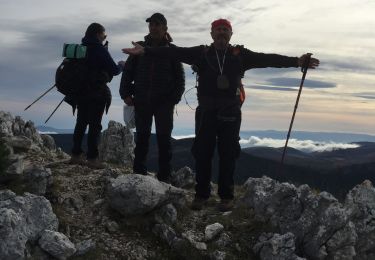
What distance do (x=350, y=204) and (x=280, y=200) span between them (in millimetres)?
1800

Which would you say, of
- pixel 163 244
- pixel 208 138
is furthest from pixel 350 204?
pixel 163 244

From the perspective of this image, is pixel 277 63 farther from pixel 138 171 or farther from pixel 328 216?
pixel 138 171

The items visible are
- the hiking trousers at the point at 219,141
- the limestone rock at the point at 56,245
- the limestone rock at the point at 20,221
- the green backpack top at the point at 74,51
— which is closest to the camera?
the limestone rock at the point at 20,221

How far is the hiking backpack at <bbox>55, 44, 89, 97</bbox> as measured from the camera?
42.1 feet

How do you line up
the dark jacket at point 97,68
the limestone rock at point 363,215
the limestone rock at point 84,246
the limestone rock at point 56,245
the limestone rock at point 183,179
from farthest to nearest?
the limestone rock at point 183,179, the dark jacket at point 97,68, the limestone rock at point 363,215, the limestone rock at point 84,246, the limestone rock at point 56,245

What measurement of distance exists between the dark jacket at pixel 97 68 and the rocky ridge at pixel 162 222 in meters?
2.43

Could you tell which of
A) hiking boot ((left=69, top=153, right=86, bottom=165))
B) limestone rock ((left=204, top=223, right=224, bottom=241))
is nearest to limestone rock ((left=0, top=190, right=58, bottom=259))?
limestone rock ((left=204, top=223, right=224, bottom=241))

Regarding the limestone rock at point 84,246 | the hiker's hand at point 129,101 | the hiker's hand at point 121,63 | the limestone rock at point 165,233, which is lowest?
the limestone rock at point 84,246

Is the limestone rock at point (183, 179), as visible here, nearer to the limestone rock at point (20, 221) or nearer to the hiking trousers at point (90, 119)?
the hiking trousers at point (90, 119)

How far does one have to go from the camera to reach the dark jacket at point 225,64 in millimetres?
10930

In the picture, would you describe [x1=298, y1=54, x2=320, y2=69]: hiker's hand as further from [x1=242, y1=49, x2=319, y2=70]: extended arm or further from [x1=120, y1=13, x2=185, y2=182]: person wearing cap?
[x1=120, y1=13, x2=185, y2=182]: person wearing cap

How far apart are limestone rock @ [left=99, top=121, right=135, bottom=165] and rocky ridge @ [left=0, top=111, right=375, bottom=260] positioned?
34.0ft

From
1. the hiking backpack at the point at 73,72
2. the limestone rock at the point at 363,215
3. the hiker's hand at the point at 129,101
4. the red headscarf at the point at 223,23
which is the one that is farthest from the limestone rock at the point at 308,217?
the hiking backpack at the point at 73,72

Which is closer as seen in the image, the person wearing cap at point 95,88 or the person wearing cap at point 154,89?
the person wearing cap at point 154,89
